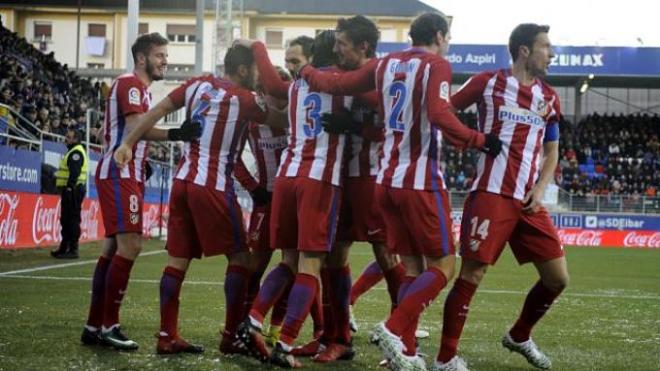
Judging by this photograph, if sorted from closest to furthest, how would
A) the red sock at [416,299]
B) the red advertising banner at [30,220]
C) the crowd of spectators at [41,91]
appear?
the red sock at [416,299]
the red advertising banner at [30,220]
the crowd of spectators at [41,91]

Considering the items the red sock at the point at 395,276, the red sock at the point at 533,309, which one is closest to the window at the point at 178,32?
the red sock at the point at 395,276

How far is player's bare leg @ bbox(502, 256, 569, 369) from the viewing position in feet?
20.9

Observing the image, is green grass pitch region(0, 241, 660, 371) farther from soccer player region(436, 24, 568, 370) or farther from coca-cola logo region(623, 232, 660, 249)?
coca-cola logo region(623, 232, 660, 249)

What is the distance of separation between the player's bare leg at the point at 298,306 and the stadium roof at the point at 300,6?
56400 millimetres

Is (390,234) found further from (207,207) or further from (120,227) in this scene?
(120,227)

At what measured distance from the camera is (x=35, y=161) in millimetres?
18672

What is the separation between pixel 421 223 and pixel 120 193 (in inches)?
92.5

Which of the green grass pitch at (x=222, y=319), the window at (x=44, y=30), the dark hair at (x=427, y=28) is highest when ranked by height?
the window at (x=44, y=30)

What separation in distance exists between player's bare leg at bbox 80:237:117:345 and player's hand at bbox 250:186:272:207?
1.09m

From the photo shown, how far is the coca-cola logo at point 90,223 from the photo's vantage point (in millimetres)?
20859

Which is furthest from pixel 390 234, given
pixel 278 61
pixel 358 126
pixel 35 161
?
pixel 278 61

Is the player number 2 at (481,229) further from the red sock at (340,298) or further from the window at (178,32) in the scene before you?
the window at (178,32)

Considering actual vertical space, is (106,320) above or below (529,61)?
below

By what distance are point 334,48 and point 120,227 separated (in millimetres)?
1993
